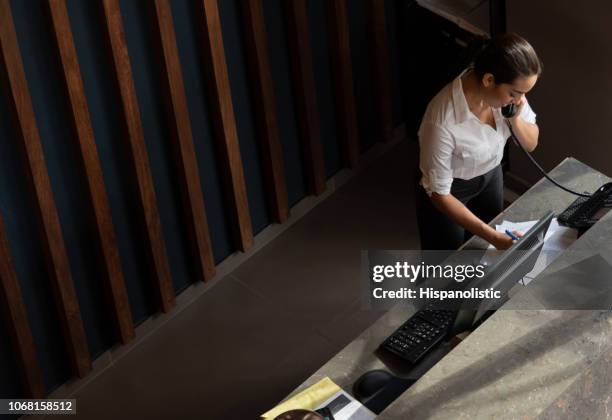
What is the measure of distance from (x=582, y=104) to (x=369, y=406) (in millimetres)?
2155

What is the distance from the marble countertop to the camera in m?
2.25

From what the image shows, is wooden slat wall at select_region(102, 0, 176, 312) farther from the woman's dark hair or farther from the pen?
the pen

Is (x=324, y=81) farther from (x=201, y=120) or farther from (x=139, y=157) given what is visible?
(x=139, y=157)

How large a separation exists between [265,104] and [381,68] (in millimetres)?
818

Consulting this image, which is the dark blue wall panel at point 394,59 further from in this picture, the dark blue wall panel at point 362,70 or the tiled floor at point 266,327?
the tiled floor at point 266,327

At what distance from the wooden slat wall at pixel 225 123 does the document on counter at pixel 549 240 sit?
4.80 ft

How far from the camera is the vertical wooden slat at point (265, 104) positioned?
4.77 metres

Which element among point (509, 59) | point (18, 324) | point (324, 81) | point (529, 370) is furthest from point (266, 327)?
point (529, 370)

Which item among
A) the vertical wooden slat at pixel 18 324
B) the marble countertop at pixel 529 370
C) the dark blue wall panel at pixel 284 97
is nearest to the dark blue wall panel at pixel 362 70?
the dark blue wall panel at pixel 284 97

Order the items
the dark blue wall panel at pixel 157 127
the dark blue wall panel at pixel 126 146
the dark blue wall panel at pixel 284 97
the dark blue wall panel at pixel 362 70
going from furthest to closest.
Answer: the dark blue wall panel at pixel 362 70 < the dark blue wall panel at pixel 284 97 < the dark blue wall panel at pixel 157 127 < the dark blue wall panel at pixel 126 146

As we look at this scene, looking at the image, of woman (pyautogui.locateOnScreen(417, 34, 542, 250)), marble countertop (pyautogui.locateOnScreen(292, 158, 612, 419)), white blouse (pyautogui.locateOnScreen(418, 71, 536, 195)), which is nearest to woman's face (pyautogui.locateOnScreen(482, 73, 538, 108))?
woman (pyautogui.locateOnScreen(417, 34, 542, 250))

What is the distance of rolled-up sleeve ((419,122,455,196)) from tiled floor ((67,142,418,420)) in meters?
1.25

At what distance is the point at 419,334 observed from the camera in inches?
137

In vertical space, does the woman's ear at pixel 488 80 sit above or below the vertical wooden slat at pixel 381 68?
above
